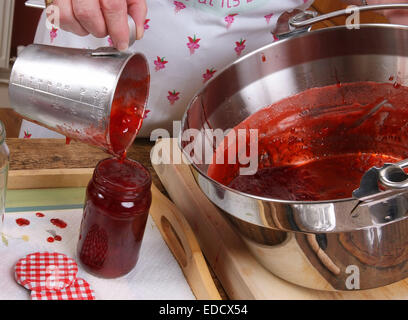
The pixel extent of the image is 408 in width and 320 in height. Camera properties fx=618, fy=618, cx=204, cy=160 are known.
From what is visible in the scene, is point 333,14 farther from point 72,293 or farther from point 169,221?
point 72,293

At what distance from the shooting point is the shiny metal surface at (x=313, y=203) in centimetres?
77

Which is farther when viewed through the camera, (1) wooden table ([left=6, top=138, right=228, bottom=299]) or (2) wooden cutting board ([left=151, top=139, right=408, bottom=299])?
(1) wooden table ([left=6, top=138, right=228, bottom=299])

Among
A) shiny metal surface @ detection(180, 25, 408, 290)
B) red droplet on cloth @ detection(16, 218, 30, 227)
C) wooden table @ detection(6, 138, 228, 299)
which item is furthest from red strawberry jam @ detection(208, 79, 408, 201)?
red droplet on cloth @ detection(16, 218, 30, 227)

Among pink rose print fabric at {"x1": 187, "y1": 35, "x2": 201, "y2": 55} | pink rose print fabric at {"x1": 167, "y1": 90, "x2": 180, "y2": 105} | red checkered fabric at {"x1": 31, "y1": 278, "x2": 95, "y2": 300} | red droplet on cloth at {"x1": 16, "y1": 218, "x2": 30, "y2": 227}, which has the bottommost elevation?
red checkered fabric at {"x1": 31, "y1": 278, "x2": 95, "y2": 300}

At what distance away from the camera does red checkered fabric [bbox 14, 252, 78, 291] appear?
0.88m

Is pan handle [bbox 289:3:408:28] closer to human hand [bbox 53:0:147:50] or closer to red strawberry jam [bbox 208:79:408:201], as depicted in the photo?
red strawberry jam [bbox 208:79:408:201]

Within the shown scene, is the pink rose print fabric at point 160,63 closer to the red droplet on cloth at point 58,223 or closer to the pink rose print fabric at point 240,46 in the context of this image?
the pink rose print fabric at point 240,46

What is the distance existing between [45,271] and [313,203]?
1.34 ft

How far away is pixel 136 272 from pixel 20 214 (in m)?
0.22

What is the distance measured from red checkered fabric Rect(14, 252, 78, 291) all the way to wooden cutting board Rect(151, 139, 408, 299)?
0.76 feet

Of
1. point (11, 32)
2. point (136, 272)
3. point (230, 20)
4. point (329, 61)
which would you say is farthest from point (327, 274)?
point (11, 32)

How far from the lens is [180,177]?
1.14m

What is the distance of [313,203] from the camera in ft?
2.48

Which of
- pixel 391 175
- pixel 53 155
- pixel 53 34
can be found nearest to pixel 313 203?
pixel 391 175
